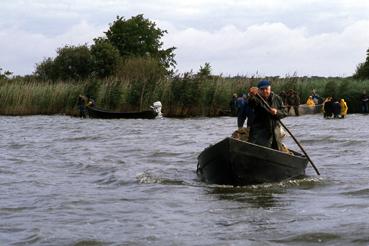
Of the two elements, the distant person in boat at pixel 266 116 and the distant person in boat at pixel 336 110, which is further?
the distant person in boat at pixel 336 110

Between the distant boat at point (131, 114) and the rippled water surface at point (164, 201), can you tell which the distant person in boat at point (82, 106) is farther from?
the rippled water surface at point (164, 201)

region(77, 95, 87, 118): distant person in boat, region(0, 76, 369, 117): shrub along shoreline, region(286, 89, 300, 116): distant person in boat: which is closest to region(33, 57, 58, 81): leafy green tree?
region(0, 76, 369, 117): shrub along shoreline

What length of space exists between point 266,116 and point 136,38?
183 ft

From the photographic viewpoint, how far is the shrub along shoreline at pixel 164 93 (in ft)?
133

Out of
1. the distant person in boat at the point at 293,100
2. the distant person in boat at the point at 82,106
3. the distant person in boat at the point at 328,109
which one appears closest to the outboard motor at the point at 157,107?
the distant person in boat at the point at 82,106

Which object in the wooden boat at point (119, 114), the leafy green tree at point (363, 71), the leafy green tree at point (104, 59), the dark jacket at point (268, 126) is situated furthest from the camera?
the leafy green tree at point (104, 59)

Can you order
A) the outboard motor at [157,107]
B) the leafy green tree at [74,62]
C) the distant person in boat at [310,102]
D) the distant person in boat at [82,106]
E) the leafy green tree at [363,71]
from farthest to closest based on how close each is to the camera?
the leafy green tree at [74,62], the leafy green tree at [363,71], the distant person in boat at [310,102], the distant person in boat at [82,106], the outboard motor at [157,107]

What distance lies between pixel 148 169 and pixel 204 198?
4783mm

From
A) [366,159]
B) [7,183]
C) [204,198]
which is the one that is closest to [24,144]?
[7,183]

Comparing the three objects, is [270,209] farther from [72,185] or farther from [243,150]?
[72,185]

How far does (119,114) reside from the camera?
38.3 meters

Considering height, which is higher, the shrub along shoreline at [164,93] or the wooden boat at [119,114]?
the shrub along shoreline at [164,93]

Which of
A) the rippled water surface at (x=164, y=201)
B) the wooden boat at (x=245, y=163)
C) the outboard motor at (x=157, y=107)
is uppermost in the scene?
the outboard motor at (x=157, y=107)

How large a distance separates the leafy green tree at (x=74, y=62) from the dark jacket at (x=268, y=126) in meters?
51.9
